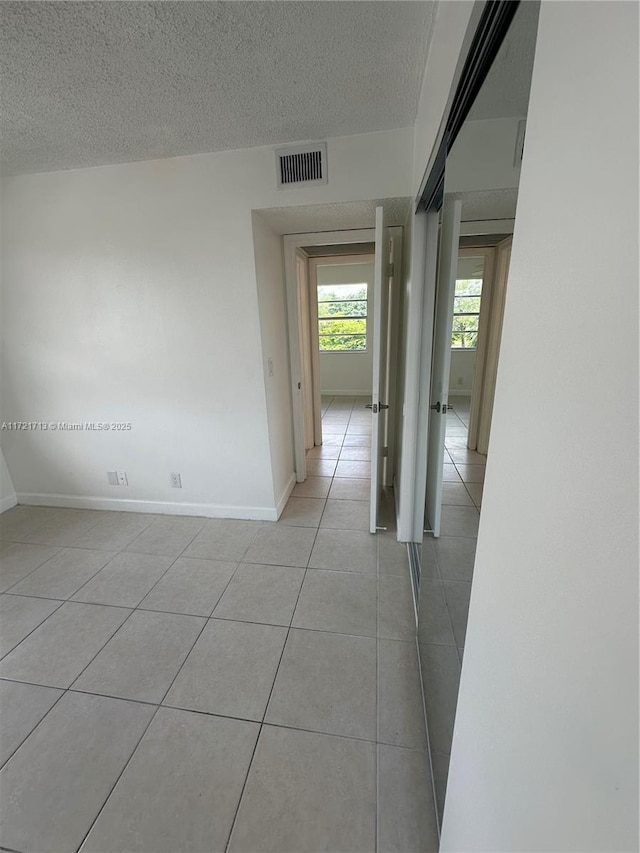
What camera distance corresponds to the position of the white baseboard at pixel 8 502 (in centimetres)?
288

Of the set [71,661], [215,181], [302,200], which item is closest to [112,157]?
[215,181]

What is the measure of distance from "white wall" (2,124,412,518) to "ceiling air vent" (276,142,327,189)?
0.18ft

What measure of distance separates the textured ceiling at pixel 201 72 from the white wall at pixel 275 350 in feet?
1.84

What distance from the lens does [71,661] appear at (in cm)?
159

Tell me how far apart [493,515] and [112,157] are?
277 centimetres

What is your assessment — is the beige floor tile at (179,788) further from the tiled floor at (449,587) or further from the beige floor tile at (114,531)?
the beige floor tile at (114,531)

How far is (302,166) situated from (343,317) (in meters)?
4.58

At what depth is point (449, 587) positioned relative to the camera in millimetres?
1099

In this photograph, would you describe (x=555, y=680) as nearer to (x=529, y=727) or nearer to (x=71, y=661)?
(x=529, y=727)

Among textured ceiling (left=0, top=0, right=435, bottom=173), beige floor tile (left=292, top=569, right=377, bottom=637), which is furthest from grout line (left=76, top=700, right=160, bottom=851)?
textured ceiling (left=0, top=0, right=435, bottom=173)

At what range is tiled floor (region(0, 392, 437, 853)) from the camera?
107 centimetres

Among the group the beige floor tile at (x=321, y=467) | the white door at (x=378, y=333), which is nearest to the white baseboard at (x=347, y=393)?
the beige floor tile at (x=321, y=467)

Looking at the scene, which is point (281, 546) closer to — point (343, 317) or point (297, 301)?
point (297, 301)

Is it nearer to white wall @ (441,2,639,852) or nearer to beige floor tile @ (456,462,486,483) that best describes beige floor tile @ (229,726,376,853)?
white wall @ (441,2,639,852)
